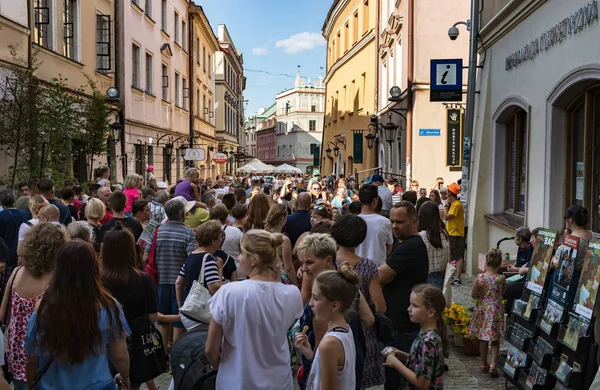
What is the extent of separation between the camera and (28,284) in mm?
4066

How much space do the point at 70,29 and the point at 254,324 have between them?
47.2 ft

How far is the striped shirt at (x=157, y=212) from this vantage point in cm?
800

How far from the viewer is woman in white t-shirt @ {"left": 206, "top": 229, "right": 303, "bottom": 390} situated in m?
3.42

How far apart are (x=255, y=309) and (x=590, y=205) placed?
5.64 meters

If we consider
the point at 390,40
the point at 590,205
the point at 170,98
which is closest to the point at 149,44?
the point at 170,98

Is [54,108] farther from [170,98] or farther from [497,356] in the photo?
[170,98]

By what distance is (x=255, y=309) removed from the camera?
135 inches

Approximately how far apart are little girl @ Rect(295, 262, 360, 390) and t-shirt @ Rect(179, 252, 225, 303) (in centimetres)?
184

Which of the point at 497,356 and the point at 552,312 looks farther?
the point at 497,356

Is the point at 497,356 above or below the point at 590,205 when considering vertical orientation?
below

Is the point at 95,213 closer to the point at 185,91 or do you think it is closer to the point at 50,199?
the point at 50,199

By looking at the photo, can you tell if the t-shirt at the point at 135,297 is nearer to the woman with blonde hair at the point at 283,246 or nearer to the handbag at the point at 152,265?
the woman with blonde hair at the point at 283,246

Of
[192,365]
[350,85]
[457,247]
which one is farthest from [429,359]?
[350,85]

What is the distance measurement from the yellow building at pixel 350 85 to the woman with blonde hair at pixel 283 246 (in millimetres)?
19037
